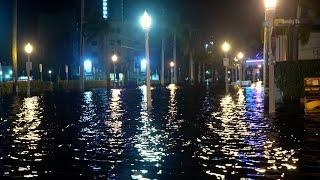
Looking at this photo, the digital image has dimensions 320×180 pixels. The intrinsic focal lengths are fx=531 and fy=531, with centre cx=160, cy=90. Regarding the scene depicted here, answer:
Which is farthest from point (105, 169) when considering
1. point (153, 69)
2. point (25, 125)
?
point (153, 69)

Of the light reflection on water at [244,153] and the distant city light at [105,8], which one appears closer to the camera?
the light reflection on water at [244,153]

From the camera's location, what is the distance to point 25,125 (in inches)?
696

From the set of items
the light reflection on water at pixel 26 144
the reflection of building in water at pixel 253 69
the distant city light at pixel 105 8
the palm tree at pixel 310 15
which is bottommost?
the light reflection on water at pixel 26 144

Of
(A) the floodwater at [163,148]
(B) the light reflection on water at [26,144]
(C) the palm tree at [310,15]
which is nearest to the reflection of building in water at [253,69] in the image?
(C) the palm tree at [310,15]

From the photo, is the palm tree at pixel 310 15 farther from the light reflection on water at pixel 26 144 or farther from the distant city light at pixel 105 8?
Answer: the distant city light at pixel 105 8

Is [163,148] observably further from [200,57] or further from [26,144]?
[200,57]

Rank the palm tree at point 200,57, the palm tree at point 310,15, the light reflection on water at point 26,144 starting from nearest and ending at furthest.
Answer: the light reflection on water at point 26,144, the palm tree at point 310,15, the palm tree at point 200,57

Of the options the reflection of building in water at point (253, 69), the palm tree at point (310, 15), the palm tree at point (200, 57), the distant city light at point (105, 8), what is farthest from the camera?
the distant city light at point (105, 8)

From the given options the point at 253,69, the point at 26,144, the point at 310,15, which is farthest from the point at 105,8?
the point at 26,144

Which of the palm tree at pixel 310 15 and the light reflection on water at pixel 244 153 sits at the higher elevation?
the palm tree at pixel 310 15

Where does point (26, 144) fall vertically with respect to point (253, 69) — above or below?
below

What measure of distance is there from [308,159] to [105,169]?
3.84 m

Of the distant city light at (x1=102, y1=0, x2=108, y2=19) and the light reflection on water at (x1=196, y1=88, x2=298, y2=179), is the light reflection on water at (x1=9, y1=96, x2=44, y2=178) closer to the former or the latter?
the light reflection on water at (x1=196, y1=88, x2=298, y2=179)

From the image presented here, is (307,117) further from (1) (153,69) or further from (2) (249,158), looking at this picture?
(1) (153,69)
